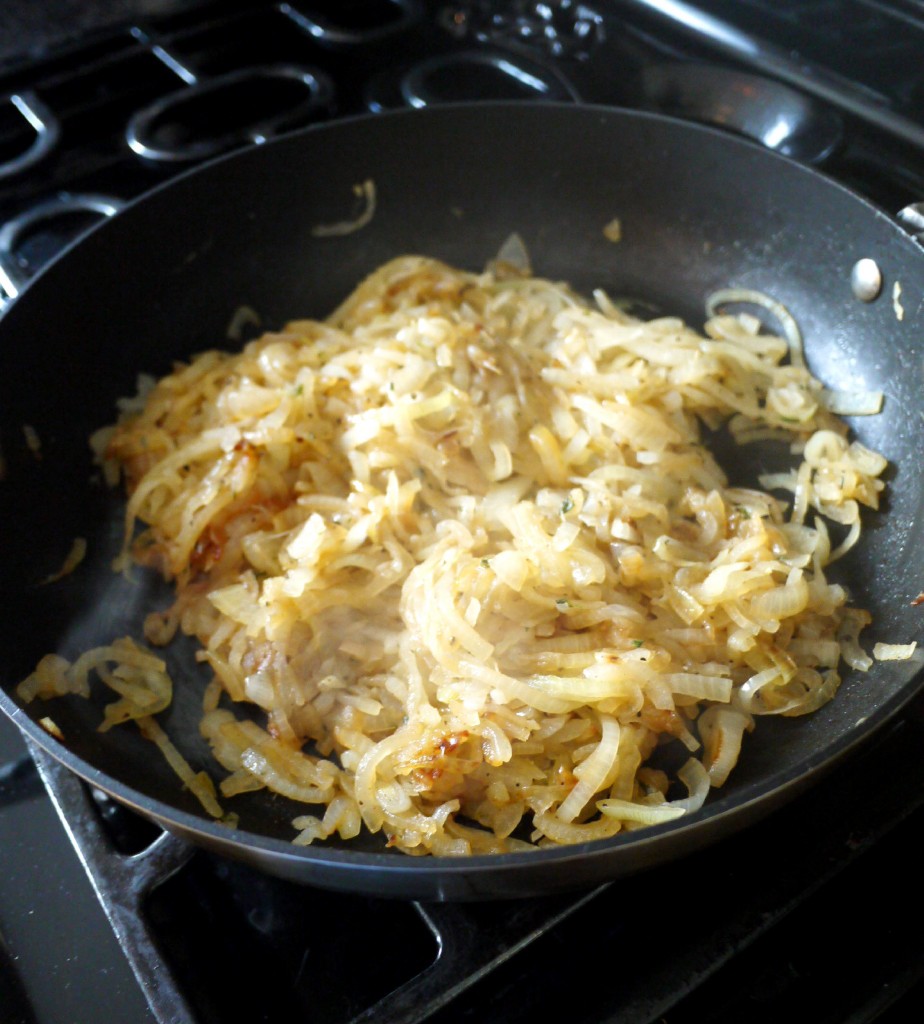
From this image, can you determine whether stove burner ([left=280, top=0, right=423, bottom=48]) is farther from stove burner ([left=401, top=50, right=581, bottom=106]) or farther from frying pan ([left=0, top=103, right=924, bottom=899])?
frying pan ([left=0, top=103, right=924, bottom=899])

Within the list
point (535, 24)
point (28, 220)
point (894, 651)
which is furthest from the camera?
point (535, 24)

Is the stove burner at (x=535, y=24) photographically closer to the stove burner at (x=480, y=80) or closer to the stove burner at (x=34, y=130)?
the stove burner at (x=480, y=80)

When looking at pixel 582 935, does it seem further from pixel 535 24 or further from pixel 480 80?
pixel 535 24

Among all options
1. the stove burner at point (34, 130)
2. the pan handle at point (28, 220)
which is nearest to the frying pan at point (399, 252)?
the pan handle at point (28, 220)

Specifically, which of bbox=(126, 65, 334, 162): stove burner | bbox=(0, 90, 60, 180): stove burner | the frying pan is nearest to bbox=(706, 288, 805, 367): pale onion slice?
the frying pan

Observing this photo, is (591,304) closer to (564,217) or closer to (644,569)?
(564,217)

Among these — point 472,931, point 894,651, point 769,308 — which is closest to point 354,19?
point 769,308

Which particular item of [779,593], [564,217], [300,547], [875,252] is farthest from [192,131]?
[779,593]
